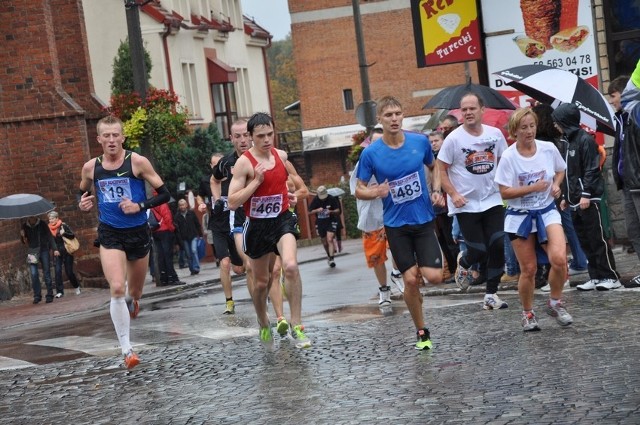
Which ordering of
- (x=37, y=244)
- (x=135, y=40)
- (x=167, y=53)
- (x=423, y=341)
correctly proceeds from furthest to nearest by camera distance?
(x=167, y=53) < (x=37, y=244) < (x=135, y=40) < (x=423, y=341)

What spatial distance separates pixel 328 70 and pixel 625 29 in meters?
47.0

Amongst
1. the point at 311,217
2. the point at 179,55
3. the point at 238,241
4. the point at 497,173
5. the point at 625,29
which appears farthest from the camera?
the point at 311,217

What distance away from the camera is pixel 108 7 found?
43.4 metres

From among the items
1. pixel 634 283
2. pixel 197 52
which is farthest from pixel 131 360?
pixel 197 52

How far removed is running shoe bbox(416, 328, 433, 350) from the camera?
10.3 meters

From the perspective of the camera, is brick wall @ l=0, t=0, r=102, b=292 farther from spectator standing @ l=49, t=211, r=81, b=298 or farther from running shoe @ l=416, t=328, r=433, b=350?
running shoe @ l=416, t=328, r=433, b=350

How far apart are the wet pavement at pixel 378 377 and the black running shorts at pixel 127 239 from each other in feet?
3.07

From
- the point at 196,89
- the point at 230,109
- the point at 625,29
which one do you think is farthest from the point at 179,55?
the point at 625,29

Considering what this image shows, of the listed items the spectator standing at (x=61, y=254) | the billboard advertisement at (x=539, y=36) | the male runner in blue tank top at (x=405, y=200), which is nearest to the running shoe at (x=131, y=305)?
the male runner in blue tank top at (x=405, y=200)

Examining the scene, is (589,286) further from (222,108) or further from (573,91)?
(222,108)

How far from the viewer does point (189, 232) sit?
103 ft

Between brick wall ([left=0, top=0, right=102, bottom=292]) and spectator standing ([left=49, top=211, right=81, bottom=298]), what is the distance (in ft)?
5.55

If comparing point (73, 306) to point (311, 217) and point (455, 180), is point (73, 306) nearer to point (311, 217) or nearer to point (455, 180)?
point (455, 180)

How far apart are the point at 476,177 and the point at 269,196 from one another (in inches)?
78.6
